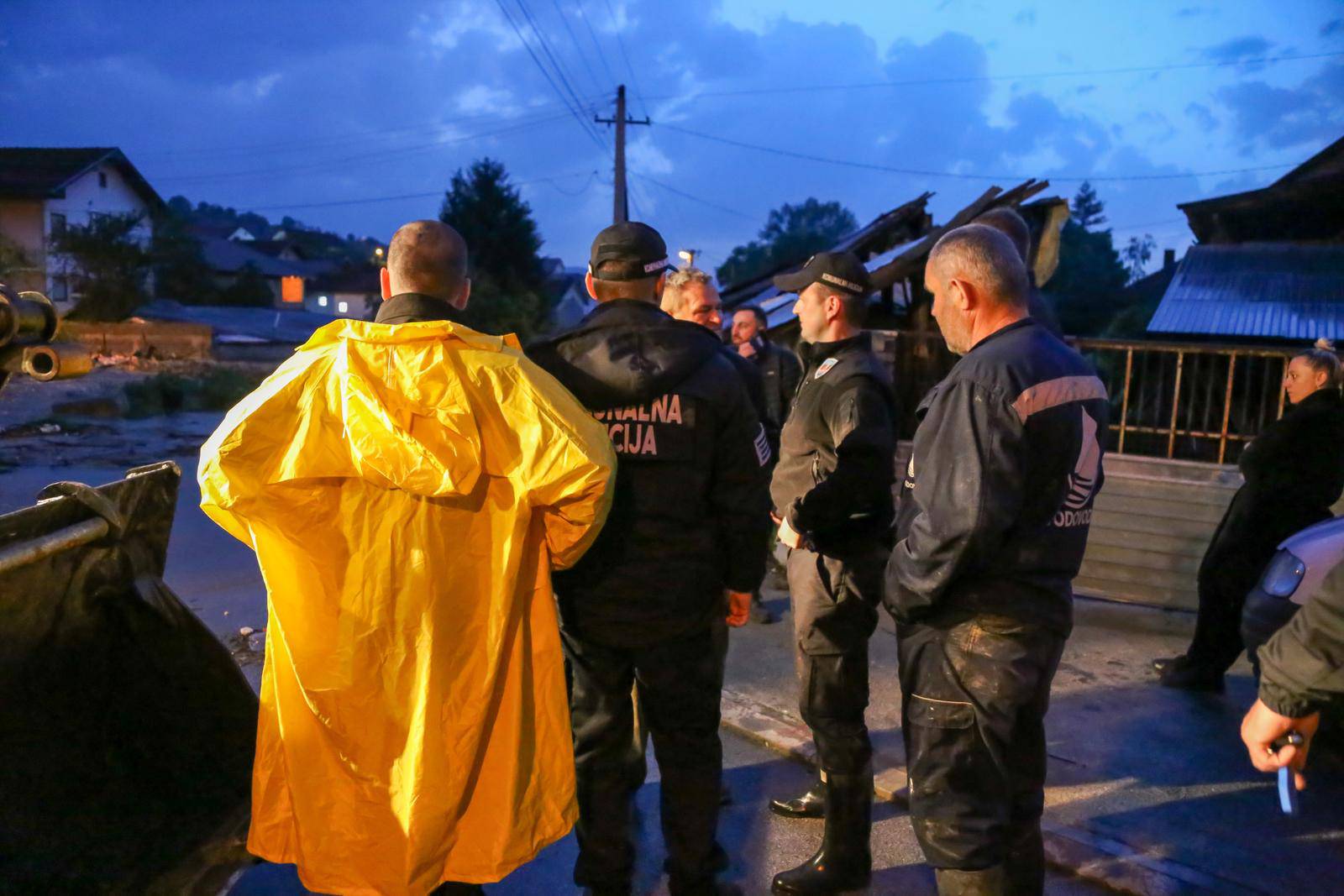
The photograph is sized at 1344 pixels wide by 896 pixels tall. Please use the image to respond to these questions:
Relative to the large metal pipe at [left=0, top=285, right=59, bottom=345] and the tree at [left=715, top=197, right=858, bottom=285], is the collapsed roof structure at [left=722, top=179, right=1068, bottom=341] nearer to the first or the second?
the large metal pipe at [left=0, top=285, right=59, bottom=345]

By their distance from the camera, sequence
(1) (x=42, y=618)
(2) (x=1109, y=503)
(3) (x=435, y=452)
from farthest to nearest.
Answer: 1. (2) (x=1109, y=503)
2. (1) (x=42, y=618)
3. (3) (x=435, y=452)

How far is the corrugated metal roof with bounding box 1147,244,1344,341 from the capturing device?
9.50 metres

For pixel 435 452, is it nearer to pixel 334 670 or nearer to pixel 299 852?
pixel 334 670

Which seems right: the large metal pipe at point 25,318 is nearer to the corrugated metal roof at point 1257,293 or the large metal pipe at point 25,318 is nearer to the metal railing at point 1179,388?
the metal railing at point 1179,388

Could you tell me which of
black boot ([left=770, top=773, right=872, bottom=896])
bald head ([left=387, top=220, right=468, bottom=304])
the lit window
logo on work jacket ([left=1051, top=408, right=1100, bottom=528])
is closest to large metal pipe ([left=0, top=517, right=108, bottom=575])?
bald head ([left=387, top=220, right=468, bottom=304])

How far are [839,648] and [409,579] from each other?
147cm

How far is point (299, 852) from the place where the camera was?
2.51 metres

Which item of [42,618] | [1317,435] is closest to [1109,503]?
[1317,435]

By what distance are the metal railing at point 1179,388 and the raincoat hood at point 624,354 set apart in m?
6.53

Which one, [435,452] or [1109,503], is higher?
[435,452]

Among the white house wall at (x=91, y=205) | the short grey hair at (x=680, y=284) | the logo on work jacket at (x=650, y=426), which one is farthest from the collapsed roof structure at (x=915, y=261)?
the white house wall at (x=91, y=205)

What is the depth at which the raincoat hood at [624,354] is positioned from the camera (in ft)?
8.82

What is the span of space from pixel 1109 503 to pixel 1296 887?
4.27 m

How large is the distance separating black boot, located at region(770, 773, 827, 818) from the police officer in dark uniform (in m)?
0.43
